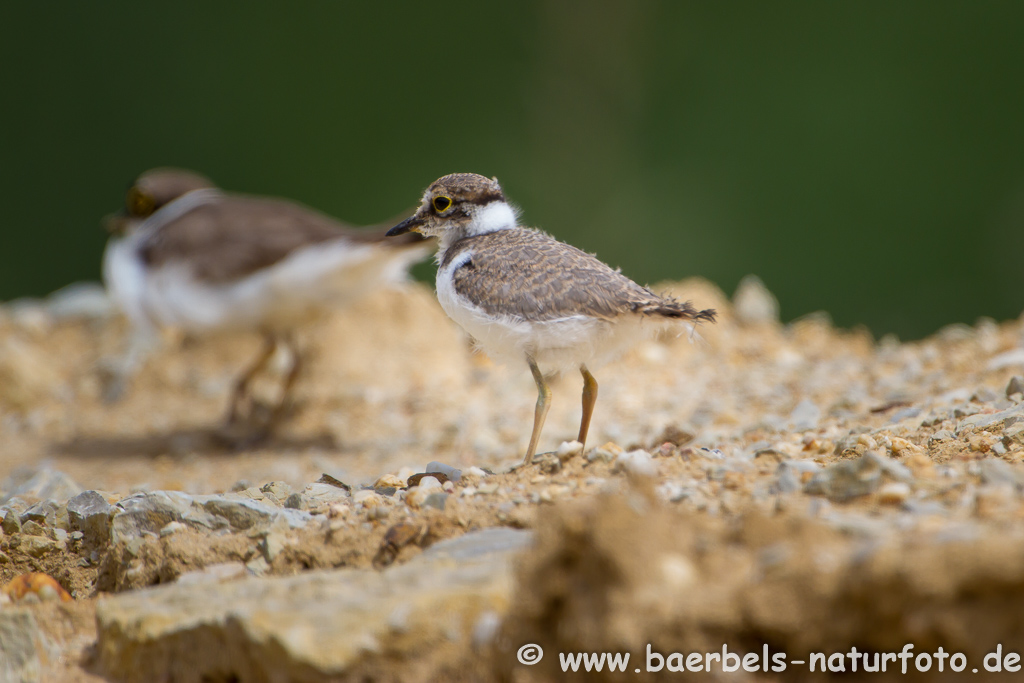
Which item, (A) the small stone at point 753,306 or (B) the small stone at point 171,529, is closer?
(B) the small stone at point 171,529

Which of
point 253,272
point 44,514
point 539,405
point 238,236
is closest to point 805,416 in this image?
point 539,405

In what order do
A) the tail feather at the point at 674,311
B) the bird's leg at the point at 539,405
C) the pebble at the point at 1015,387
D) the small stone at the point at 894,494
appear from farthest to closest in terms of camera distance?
the pebble at the point at 1015,387
the bird's leg at the point at 539,405
the tail feather at the point at 674,311
the small stone at the point at 894,494

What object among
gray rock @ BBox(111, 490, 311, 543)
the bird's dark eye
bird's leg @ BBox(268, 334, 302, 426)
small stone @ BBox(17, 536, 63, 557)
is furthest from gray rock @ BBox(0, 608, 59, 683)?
the bird's dark eye

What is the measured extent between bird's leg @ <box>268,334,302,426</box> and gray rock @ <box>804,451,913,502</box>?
4.18 metres

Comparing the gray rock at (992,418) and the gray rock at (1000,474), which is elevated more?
the gray rock at (992,418)

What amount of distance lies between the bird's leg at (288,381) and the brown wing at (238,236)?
558 millimetres

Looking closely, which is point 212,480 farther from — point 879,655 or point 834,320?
point 834,320

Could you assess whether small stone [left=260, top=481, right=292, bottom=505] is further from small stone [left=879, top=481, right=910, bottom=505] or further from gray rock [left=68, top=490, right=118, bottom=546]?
small stone [left=879, top=481, right=910, bottom=505]

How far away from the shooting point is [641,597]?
1.55 meters

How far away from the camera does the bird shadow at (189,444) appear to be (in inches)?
216

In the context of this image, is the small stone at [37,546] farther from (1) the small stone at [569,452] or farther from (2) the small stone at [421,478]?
(1) the small stone at [569,452]

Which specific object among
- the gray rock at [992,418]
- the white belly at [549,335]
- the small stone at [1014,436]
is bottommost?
the small stone at [1014,436]

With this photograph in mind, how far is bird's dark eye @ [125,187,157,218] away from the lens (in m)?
6.53

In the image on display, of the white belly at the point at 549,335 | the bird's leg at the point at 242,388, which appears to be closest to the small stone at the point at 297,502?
the white belly at the point at 549,335
